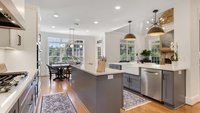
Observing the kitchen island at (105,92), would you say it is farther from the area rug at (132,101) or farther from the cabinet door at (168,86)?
the cabinet door at (168,86)

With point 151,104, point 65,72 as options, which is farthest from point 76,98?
point 65,72

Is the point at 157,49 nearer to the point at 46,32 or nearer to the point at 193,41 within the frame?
the point at 193,41

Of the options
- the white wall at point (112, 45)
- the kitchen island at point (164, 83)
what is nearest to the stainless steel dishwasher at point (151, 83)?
the kitchen island at point (164, 83)

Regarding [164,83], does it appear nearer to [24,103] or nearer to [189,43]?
[189,43]

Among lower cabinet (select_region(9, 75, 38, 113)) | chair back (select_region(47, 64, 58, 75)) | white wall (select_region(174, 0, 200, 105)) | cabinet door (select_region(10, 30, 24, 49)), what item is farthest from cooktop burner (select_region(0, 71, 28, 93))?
chair back (select_region(47, 64, 58, 75))

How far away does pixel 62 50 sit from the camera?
327 inches

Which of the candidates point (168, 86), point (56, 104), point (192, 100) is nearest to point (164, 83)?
point (168, 86)

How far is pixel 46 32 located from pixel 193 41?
7.53 m

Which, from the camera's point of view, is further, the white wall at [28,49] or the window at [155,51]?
the window at [155,51]

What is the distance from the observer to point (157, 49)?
8406mm

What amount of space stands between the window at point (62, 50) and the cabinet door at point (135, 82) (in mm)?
5461

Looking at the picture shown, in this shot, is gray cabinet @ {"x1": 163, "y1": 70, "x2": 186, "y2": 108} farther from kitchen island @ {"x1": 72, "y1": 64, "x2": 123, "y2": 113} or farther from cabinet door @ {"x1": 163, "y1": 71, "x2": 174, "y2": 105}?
kitchen island @ {"x1": 72, "y1": 64, "x2": 123, "y2": 113}

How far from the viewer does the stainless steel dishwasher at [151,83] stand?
121 inches

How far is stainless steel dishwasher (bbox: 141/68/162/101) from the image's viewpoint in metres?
3.06
